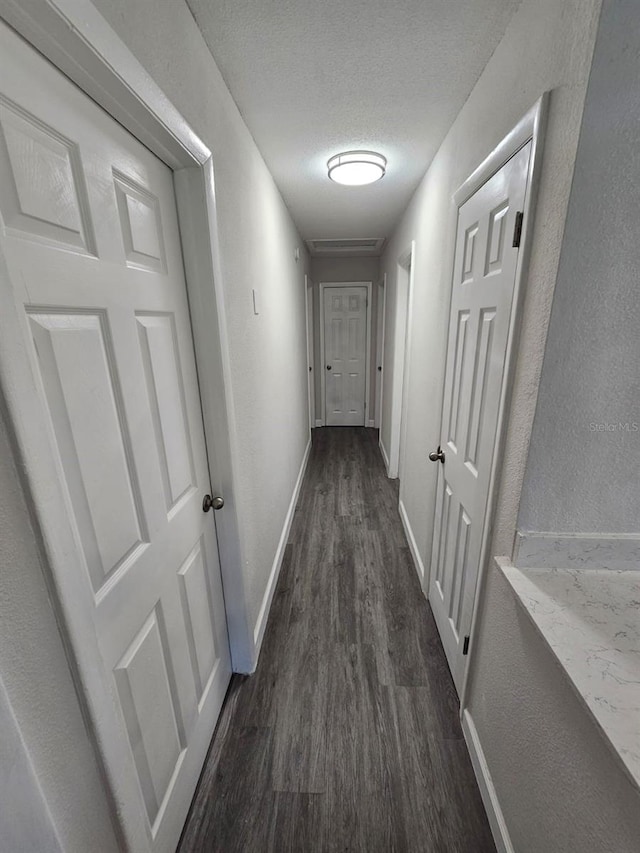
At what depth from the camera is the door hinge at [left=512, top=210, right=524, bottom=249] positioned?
3.06ft

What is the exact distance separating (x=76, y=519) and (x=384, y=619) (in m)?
1.66

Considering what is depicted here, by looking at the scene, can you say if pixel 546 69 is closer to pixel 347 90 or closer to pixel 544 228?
pixel 544 228

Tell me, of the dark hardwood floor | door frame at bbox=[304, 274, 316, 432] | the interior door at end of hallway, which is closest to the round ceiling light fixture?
door frame at bbox=[304, 274, 316, 432]

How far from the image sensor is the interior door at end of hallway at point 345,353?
4574mm

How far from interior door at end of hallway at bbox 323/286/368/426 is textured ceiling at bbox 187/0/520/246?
2.69 meters

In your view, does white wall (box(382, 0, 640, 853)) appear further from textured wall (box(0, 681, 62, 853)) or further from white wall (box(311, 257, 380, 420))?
white wall (box(311, 257, 380, 420))

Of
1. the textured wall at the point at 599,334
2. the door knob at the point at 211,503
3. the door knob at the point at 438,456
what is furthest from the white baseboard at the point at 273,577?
the textured wall at the point at 599,334

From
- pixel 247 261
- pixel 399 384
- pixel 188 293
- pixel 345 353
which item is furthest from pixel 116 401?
pixel 345 353

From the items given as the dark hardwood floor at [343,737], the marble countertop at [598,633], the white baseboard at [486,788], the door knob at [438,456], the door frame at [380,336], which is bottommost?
the dark hardwood floor at [343,737]

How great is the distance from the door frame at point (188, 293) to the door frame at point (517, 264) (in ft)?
2.87

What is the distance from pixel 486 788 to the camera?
112 centimetres

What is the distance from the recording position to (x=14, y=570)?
50 cm

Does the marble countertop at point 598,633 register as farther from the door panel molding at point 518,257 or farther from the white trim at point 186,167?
the white trim at point 186,167

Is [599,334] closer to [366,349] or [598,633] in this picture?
[598,633]
